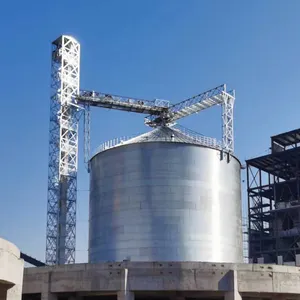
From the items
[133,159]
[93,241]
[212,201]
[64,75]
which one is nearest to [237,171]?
[212,201]

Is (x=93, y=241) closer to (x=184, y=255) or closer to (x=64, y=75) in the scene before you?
(x=184, y=255)

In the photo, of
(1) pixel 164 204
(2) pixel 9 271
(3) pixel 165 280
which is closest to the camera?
(2) pixel 9 271

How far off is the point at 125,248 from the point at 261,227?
124ft

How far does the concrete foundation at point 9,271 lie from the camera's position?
22156 mm

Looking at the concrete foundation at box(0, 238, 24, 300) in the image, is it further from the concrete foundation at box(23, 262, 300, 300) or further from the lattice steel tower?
the lattice steel tower

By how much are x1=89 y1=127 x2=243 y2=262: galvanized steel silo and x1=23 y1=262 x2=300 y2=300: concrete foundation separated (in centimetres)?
584

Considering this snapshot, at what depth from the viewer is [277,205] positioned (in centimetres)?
7512

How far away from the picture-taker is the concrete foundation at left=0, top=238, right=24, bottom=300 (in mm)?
22156

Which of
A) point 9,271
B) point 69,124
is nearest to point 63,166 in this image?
point 69,124

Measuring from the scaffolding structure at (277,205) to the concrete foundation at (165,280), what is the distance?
114 feet

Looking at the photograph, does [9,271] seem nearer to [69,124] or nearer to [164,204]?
[164,204]

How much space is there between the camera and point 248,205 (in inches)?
3105

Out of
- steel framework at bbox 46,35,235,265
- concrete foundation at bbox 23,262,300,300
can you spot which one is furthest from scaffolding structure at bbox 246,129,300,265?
concrete foundation at bbox 23,262,300,300

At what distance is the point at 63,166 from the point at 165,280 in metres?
39.3
